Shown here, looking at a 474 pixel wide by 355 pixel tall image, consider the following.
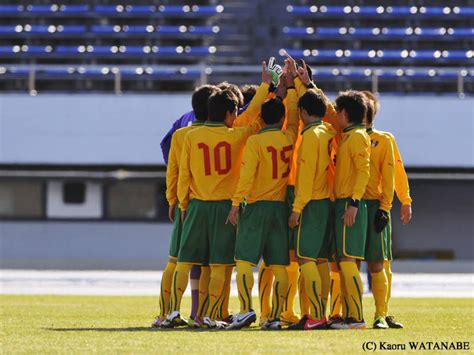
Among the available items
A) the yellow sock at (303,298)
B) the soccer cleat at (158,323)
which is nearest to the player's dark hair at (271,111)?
the yellow sock at (303,298)

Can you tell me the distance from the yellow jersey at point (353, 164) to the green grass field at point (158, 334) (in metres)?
1.11

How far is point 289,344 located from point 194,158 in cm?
221

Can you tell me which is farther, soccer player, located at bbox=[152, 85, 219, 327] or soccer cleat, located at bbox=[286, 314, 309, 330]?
soccer player, located at bbox=[152, 85, 219, 327]

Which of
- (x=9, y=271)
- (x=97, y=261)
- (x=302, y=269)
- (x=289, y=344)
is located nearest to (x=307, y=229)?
(x=302, y=269)

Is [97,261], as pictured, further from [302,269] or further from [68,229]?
[302,269]

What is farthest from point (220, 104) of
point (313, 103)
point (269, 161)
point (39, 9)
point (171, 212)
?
point (39, 9)

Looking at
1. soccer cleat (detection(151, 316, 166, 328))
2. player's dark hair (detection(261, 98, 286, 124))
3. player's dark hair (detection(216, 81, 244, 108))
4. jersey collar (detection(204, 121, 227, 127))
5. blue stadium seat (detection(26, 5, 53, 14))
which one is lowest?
soccer cleat (detection(151, 316, 166, 328))

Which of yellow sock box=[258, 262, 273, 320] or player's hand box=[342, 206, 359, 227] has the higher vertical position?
player's hand box=[342, 206, 359, 227]

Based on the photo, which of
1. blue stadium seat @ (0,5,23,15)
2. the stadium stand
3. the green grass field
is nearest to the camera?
the green grass field

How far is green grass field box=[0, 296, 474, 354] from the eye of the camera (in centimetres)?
731

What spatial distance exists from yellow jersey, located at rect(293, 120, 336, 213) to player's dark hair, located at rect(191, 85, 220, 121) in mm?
818

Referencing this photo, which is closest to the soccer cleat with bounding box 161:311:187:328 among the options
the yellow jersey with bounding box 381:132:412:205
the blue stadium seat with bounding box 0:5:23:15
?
the yellow jersey with bounding box 381:132:412:205

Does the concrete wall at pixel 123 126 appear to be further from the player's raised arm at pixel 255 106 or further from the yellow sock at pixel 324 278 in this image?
Answer: the yellow sock at pixel 324 278

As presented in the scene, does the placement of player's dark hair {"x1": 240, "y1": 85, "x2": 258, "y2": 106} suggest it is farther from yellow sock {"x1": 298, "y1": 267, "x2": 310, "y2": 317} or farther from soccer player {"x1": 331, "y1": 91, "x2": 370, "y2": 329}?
yellow sock {"x1": 298, "y1": 267, "x2": 310, "y2": 317}
